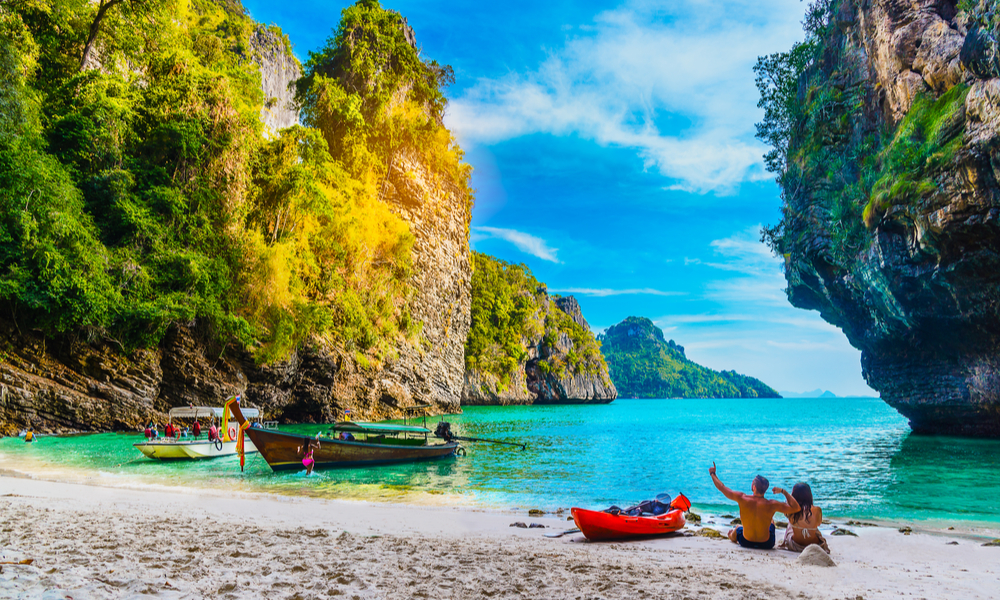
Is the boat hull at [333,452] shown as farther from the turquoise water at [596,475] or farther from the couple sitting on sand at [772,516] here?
the couple sitting on sand at [772,516]

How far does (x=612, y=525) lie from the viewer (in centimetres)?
765

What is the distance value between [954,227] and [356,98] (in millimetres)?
36899

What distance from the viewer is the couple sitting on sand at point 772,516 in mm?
6855

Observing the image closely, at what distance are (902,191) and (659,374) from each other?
163165 mm

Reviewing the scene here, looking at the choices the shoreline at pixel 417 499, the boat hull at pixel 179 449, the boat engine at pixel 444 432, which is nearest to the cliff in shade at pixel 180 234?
the boat hull at pixel 179 449

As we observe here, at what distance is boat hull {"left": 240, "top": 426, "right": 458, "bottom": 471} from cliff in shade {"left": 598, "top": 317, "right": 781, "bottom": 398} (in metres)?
163

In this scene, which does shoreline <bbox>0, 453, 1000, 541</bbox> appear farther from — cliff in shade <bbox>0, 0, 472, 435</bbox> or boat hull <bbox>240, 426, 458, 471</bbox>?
cliff in shade <bbox>0, 0, 472, 435</bbox>

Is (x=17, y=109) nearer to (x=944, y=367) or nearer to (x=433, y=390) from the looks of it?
(x=433, y=390)

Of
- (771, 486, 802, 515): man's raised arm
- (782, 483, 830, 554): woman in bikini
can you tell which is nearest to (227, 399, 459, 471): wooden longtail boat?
(771, 486, 802, 515): man's raised arm

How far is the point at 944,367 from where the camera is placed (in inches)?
1040

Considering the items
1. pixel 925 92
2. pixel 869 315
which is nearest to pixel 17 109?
pixel 925 92

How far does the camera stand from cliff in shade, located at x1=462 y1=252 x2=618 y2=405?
2884 inches

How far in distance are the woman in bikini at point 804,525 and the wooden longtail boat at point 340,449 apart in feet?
39.1

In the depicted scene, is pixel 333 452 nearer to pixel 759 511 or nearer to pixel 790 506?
pixel 759 511
